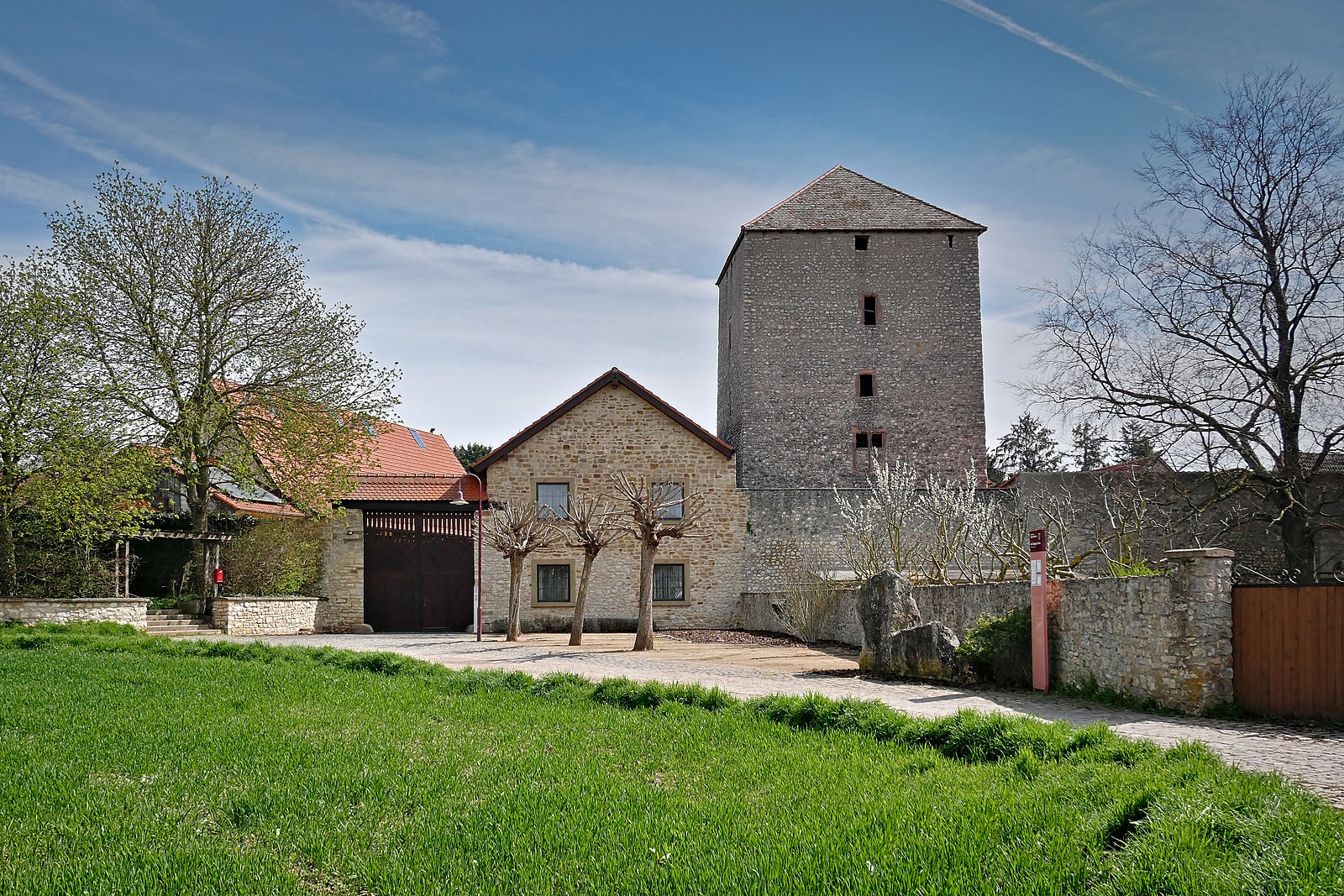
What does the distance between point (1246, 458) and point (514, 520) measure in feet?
47.6

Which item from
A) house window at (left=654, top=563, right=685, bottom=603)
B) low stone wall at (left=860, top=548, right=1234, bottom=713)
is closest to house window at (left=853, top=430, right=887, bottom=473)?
house window at (left=654, top=563, right=685, bottom=603)

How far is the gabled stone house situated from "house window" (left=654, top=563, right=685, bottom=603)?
0.02m

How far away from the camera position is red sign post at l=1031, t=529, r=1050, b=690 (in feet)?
36.3

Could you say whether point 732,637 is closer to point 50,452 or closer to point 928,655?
point 928,655

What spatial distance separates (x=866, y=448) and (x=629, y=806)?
1049 inches

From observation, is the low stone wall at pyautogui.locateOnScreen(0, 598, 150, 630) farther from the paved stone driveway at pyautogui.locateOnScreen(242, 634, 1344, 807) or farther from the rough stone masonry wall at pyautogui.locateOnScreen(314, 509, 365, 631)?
the rough stone masonry wall at pyautogui.locateOnScreen(314, 509, 365, 631)

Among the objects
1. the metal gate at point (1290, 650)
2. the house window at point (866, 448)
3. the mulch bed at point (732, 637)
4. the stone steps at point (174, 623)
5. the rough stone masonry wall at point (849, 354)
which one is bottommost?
the mulch bed at point (732, 637)

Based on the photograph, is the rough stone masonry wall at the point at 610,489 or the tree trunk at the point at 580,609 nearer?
the tree trunk at the point at 580,609

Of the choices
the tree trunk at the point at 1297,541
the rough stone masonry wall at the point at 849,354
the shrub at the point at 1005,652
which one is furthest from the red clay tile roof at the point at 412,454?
the tree trunk at the point at 1297,541

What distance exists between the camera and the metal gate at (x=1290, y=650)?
8.62m

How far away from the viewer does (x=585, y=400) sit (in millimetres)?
25047

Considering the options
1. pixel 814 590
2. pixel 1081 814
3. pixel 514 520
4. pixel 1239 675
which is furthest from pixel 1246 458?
pixel 1081 814

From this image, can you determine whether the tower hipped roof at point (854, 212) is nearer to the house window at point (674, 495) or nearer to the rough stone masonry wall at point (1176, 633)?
the house window at point (674, 495)

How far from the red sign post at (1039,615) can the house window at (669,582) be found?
1446 centimetres
